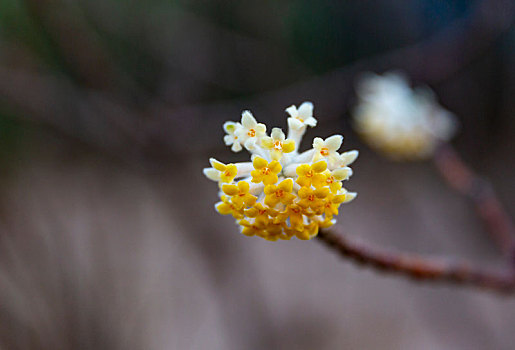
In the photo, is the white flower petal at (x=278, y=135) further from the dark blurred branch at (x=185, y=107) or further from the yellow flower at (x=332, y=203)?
the dark blurred branch at (x=185, y=107)

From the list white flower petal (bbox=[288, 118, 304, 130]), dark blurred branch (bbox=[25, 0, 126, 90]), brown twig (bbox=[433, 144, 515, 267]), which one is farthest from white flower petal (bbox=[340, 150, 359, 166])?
→ dark blurred branch (bbox=[25, 0, 126, 90])

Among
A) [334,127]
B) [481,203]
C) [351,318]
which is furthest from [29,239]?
[334,127]

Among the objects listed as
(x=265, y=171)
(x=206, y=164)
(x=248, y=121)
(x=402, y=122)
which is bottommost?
(x=265, y=171)

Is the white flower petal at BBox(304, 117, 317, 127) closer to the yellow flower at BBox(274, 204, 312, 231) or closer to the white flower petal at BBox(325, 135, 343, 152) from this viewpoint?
the white flower petal at BBox(325, 135, 343, 152)

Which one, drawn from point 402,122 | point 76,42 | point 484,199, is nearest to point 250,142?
point 484,199

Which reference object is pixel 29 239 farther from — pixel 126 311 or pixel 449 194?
pixel 449 194

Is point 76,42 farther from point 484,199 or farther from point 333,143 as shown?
point 484,199

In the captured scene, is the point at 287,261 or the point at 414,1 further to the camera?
the point at 287,261
